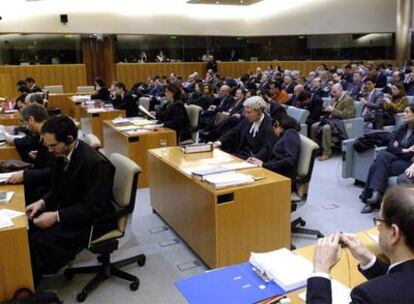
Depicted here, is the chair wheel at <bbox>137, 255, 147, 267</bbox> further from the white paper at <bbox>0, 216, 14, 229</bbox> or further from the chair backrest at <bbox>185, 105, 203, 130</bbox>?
the chair backrest at <bbox>185, 105, 203, 130</bbox>

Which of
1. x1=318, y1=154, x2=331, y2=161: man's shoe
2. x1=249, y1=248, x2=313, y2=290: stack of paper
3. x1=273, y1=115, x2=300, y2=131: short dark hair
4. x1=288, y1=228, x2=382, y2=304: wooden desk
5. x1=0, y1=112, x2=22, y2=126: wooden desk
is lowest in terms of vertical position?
x1=318, y1=154, x2=331, y2=161: man's shoe

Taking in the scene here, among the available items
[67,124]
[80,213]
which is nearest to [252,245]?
[80,213]

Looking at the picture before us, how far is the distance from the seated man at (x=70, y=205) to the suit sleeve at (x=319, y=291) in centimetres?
177

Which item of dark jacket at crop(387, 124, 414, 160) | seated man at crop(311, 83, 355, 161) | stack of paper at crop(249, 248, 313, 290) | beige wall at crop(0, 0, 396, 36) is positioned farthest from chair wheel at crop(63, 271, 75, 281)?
beige wall at crop(0, 0, 396, 36)

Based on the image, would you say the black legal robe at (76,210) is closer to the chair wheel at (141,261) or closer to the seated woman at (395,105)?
the chair wheel at (141,261)

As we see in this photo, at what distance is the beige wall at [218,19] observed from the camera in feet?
47.4

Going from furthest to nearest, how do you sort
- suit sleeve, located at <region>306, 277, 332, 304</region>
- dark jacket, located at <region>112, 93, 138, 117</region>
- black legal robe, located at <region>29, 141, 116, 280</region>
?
dark jacket, located at <region>112, 93, 138, 117</region> < black legal robe, located at <region>29, 141, 116, 280</region> < suit sleeve, located at <region>306, 277, 332, 304</region>

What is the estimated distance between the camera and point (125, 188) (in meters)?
2.99

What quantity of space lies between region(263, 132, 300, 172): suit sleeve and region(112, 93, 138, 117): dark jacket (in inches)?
201

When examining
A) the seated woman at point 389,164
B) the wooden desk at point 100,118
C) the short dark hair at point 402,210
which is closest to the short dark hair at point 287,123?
the seated woman at point 389,164

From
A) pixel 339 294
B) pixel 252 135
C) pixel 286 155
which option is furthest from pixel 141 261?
pixel 339 294

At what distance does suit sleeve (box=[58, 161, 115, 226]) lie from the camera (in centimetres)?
277

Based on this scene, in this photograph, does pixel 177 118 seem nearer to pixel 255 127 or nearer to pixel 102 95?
pixel 255 127

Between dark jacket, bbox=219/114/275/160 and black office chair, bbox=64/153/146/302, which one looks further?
dark jacket, bbox=219/114/275/160
